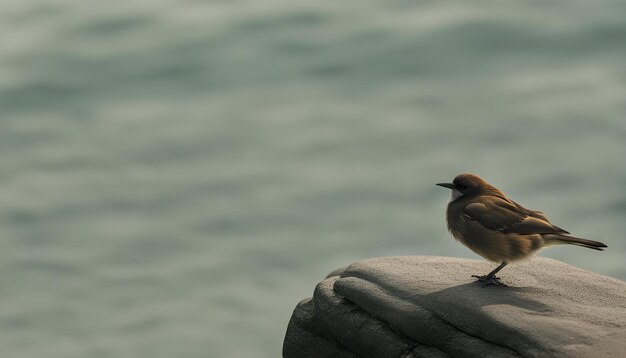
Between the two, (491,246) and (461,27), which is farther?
(461,27)

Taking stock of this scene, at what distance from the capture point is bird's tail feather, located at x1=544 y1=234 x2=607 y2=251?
23.3 feet

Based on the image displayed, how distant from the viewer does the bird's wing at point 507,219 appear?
741 centimetres

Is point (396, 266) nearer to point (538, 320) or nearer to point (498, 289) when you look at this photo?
point (498, 289)

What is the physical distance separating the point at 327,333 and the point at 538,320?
1737mm

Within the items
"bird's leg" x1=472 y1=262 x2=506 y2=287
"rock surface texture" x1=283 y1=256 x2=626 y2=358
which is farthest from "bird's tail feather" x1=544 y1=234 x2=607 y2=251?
"bird's leg" x1=472 y1=262 x2=506 y2=287

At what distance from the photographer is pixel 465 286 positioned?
7.16 metres

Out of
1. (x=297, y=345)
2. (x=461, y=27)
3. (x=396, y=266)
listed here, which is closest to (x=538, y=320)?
(x=396, y=266)

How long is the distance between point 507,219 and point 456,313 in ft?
3.02

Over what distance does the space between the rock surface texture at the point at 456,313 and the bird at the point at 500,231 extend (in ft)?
0.58

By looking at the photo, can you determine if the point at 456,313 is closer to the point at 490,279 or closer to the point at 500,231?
the point at 490,279

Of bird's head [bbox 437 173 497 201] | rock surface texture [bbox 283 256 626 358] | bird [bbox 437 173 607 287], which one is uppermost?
bird's head [bbox 437 173 497 201]

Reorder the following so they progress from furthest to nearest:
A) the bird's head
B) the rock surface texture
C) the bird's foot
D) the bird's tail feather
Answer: the bird's head < the bird's foot < the bird's tail feather < the rock surface texture

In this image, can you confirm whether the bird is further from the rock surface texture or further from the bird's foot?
the rock surface texture

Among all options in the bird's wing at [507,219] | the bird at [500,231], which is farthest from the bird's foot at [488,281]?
the bird's wing at [507,219]
